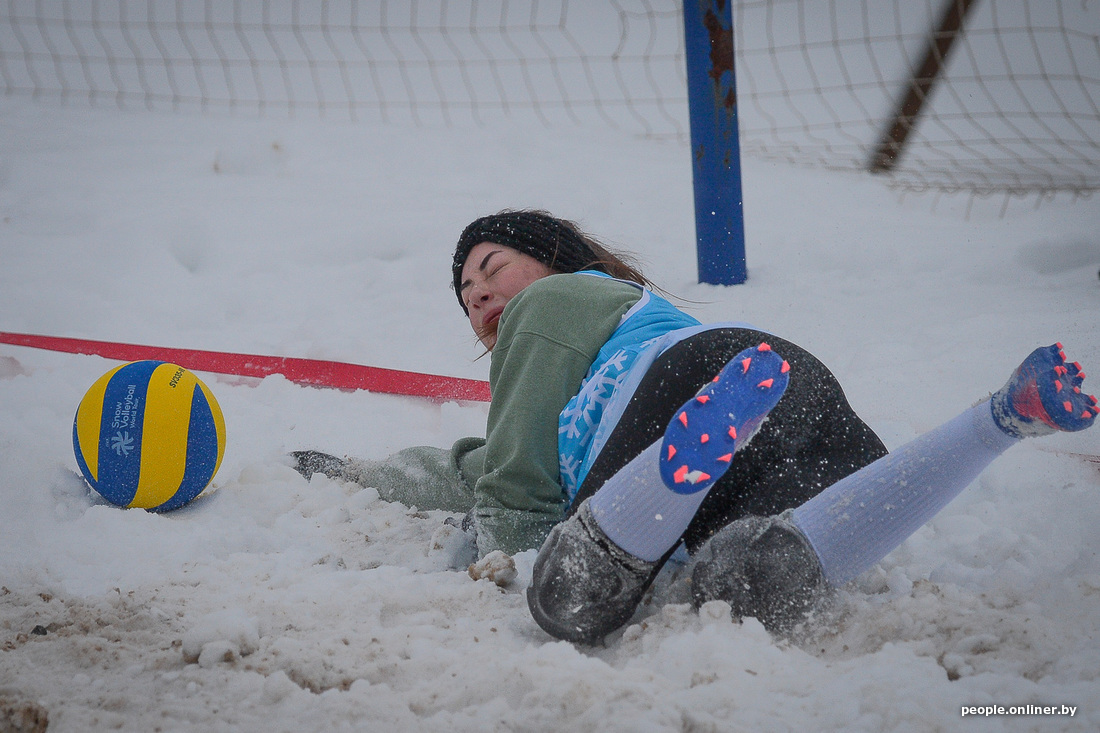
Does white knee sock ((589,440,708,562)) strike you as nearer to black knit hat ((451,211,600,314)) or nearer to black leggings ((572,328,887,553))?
black leggings ((572,328,887,553))

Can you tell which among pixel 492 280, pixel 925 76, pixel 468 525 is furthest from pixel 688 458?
pixel 925 76

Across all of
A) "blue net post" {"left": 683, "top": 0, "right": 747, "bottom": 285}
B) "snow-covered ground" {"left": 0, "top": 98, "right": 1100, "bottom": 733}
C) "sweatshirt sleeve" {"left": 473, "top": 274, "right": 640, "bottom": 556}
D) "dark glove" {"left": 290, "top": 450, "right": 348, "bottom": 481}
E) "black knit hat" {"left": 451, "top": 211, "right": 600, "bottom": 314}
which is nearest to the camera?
"snow-covered ground" {"left": 0, "top": 98, "right": 1100, "bottom": 733}

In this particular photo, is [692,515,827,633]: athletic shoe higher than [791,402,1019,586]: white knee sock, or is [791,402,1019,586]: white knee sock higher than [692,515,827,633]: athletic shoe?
[791,402,1019,586]: white knee sock

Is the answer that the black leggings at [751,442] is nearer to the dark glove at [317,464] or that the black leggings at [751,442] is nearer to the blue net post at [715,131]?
the dark glove at [317,464]

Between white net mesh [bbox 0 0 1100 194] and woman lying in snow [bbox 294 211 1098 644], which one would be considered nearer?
woman lying in snow [bbox 294 211 1098 644]

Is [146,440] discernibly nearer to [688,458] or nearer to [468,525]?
[468,525]

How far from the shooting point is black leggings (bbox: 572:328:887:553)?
4.65 ft

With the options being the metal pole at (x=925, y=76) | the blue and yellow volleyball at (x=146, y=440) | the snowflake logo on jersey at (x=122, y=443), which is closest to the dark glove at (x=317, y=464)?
the blue and yellow volleyball at (x=146, y=440)

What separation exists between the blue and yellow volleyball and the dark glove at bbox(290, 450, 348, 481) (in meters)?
0.26

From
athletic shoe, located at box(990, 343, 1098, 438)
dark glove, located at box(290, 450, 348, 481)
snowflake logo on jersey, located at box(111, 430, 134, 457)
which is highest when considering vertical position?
athletic shoe, located at box(990, 343, 1098, 438)

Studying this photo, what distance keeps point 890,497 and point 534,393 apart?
701 mm

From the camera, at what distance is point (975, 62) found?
4.24 m

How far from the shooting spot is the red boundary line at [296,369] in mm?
2936

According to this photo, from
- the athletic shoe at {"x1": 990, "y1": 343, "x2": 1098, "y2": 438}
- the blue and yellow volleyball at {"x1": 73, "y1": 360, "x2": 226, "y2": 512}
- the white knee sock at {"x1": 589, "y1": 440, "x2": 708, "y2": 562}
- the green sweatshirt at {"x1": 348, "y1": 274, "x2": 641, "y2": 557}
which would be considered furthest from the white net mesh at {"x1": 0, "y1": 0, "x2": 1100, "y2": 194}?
the white knee sock at {"x1": 589, "y1": 440, "x2": 708, "y2": 562}
